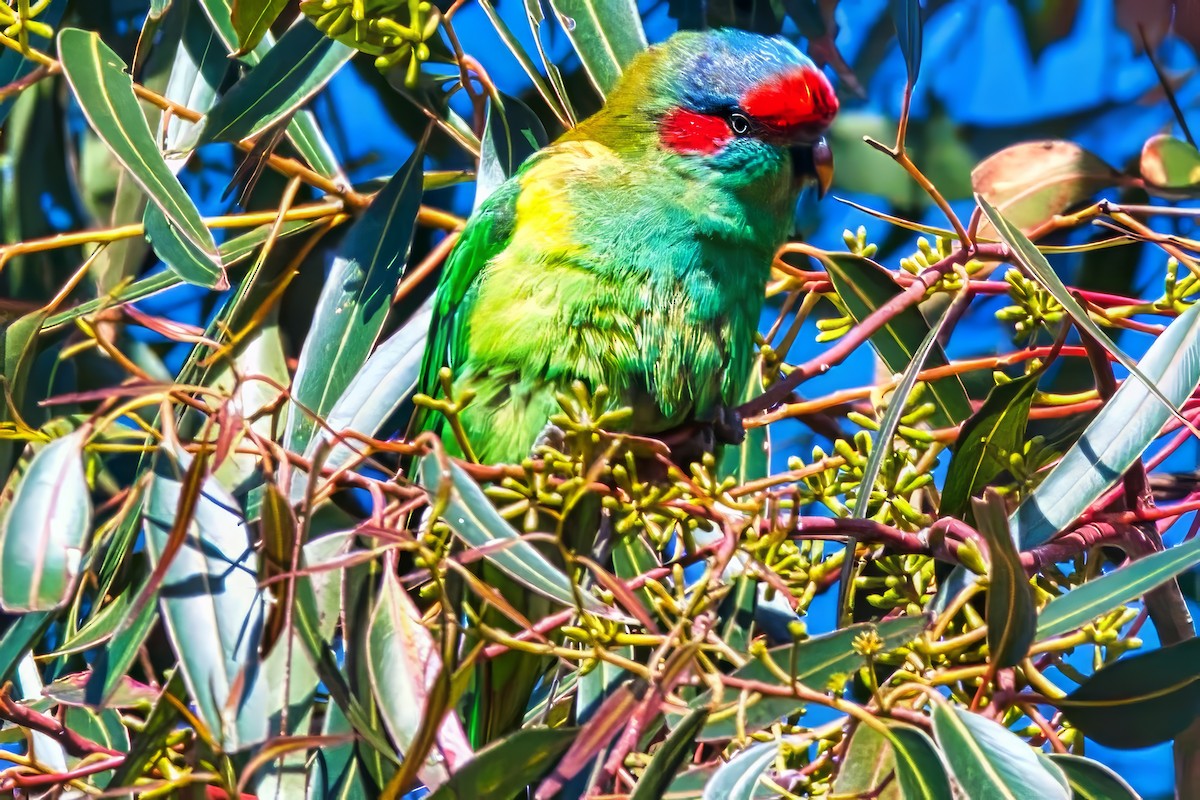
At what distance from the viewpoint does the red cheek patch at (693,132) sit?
247 centimetres

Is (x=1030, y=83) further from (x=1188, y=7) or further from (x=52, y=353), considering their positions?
(x=52, y=353)

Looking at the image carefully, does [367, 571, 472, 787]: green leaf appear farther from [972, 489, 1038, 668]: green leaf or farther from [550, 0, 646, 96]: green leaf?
[550, 0, 646, 96]: green leaf

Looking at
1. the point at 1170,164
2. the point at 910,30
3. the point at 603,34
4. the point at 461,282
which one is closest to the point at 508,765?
the point at 461,282

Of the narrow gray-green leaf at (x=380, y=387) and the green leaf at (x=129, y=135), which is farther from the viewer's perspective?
the narrow gray-green leaf at (x=380, y=387)

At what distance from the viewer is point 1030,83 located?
3.27 metres

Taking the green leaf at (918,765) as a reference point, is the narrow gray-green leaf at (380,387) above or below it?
above

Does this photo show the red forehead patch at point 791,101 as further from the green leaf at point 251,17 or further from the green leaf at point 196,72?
the green leaf at point 196,72

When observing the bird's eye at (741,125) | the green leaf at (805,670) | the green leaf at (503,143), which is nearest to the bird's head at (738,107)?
the bird's eye at (741,125)

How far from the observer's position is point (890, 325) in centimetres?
220

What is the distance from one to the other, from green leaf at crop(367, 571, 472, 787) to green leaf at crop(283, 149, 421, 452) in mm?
659

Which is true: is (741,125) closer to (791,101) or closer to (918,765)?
(791,101)

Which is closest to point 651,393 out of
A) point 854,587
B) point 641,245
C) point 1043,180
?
point 641,245

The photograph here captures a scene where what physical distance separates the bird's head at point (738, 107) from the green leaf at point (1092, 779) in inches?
49.1

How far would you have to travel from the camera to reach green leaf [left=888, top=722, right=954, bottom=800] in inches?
56.9
